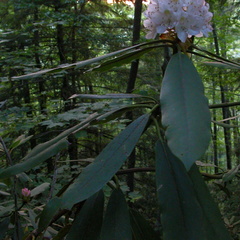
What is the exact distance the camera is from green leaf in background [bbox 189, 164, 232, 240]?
0.56 meters

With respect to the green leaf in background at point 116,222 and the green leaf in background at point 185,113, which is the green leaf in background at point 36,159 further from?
the green leaf in background at point 185,113

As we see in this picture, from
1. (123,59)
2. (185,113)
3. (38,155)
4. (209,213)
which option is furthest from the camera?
(123,59)

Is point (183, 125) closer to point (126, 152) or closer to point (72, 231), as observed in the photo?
point (126, 152)

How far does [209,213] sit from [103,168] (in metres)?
0.25

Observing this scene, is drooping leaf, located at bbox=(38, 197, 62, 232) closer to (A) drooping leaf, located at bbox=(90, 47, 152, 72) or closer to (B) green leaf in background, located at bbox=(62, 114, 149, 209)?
(B) green leaf in background, located at bbox=(62, 114, 149, 209)

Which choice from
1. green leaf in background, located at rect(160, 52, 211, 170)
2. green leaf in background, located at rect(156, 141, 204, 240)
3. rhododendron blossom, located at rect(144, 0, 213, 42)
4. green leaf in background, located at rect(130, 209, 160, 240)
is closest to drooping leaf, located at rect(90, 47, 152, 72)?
rhododendron blossom, located at rect(144, 0, 213, 42)

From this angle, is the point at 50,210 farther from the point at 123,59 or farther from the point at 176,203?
the point at 123,59

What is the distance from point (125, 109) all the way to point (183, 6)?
0.35m

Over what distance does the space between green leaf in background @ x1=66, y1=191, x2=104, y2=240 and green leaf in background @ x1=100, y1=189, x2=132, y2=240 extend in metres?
0.05

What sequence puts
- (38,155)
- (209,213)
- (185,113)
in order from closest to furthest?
1. (185,113)
2. (209,213)
3. (38,155)

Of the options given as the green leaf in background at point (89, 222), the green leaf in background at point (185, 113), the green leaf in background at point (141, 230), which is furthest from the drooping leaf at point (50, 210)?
the green leaf in background at point (185, 113)

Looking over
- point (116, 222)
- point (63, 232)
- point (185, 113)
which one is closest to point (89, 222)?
point (116, 222)

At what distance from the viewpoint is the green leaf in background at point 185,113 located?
0.41 meters

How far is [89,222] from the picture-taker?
682 mm
